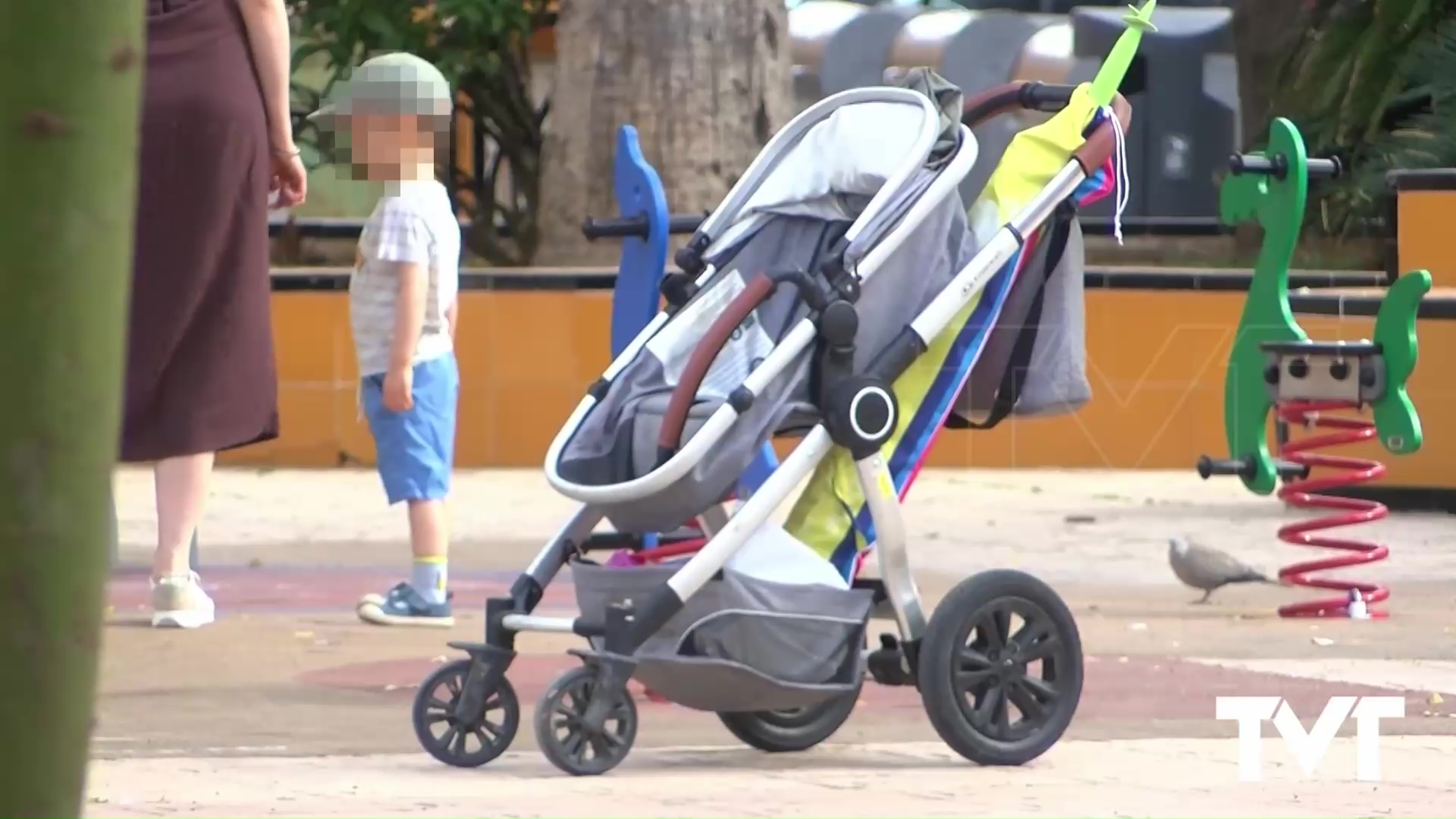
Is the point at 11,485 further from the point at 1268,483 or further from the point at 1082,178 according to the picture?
the point at 1268,483

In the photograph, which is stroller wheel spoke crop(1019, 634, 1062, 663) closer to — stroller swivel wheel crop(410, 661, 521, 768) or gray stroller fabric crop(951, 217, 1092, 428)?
gray stroller fabric crop(951, 217, 1092, 428)

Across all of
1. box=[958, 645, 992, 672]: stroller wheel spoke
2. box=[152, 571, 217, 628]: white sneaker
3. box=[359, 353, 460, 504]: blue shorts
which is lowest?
box=[152, 571, 217, 628]: white sneaker

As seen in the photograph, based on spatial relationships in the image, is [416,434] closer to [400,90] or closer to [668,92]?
[400,90]

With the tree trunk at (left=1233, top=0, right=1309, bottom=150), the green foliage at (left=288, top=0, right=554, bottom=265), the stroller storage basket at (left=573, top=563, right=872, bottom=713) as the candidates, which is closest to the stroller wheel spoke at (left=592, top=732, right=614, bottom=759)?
the stroller storage basket at (left=573, top=563, right=872, bottom=713)

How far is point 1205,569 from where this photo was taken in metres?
8.21

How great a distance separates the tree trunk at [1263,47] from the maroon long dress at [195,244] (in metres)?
10.9

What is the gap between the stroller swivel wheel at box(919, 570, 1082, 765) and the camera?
5355 mm

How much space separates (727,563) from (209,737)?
48.4 inches

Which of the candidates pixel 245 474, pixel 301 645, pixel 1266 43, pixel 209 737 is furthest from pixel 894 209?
pixel 1266 43

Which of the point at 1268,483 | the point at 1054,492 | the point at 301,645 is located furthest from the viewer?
the point at 1054,492

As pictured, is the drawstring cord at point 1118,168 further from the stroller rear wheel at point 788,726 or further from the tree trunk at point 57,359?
the tree trunk at point 57,359

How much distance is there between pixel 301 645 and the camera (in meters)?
7.20

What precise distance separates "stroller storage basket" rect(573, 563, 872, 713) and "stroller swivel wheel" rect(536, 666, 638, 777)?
0.09 metres

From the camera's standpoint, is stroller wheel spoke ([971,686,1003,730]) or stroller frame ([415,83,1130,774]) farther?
stroller wheel spoke ([971,686,1003,730])
